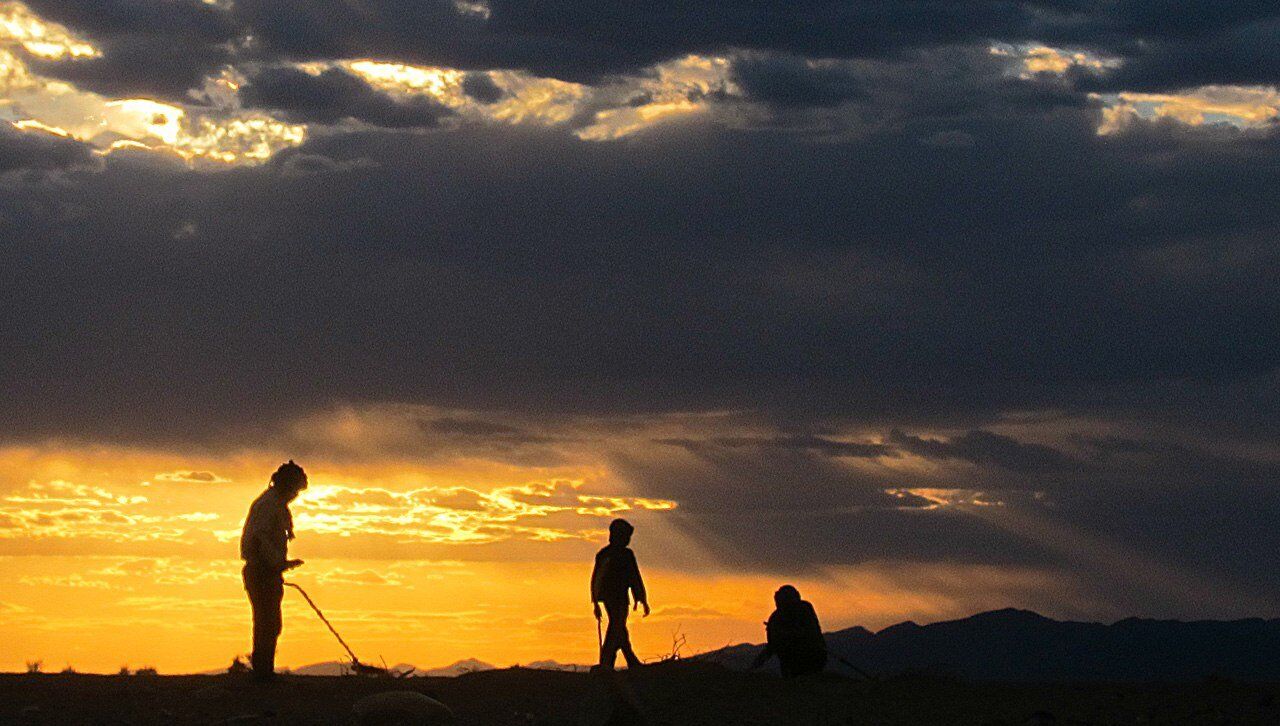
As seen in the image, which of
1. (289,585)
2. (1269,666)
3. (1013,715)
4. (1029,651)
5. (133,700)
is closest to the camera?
(1013,715)

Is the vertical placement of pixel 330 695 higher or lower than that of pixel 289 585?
lower

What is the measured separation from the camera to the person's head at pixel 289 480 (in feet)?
78.6

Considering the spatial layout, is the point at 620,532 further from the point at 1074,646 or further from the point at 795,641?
the point at 1074,646

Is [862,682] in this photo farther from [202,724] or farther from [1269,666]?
[1269,666]

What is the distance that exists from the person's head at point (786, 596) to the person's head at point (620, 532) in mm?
2253

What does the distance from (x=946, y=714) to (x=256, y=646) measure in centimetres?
926

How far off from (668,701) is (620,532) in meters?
3.45

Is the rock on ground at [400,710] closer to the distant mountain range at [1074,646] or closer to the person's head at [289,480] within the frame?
the person's head at [289,480]

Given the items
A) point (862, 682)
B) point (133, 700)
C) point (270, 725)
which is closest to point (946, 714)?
point (862, 682)

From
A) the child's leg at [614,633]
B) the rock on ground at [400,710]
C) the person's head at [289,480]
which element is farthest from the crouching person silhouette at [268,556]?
the child's leg at [614,633]

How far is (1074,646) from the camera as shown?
102 m

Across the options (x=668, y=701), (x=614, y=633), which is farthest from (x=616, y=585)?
Result: (x=668, y=701)

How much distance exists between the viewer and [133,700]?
23047 millimetres

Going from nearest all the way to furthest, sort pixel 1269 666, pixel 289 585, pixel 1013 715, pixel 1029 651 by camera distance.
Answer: pixel 1013 715 < pixel 289 585 < pixel 1269 666 < pixel 1029 651
